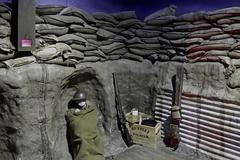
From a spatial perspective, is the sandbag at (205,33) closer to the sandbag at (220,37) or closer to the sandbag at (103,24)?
the sandbag at (220,37)

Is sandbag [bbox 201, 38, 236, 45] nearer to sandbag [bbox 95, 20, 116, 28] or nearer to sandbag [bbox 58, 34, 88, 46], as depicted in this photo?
sandbag [bbox 95, 20, 116, 28]

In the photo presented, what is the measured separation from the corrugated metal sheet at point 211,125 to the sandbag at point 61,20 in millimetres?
2204

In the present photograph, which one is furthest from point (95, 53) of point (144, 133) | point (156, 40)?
point (144, 133)

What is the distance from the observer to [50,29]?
16.1ft

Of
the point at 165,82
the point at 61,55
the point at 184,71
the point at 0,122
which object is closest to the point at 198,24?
the point at 184,71

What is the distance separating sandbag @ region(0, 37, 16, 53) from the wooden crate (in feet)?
8.33

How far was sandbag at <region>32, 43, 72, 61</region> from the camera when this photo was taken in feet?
15.6

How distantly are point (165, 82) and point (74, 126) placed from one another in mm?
1983

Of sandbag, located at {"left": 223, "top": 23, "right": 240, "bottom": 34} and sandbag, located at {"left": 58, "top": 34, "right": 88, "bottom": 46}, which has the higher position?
sandbag, located at {"left": 223, "top": 23, "right": 240, "bottom": 34}

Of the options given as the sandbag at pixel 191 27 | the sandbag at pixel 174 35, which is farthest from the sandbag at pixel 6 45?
the sandbag at pixel 191 27

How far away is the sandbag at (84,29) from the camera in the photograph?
5207 millimetres

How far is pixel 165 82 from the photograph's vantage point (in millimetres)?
6023

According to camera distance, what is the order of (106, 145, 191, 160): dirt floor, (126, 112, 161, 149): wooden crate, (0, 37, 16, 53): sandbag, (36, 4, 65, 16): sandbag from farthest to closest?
1. (126, 112, 161, 149): wooden crate
2. (106, 145, 191, 160): dirt floor
3. (36, 4, 65, 16): sandbag
4. (0, 37, 16, 53): sandbag

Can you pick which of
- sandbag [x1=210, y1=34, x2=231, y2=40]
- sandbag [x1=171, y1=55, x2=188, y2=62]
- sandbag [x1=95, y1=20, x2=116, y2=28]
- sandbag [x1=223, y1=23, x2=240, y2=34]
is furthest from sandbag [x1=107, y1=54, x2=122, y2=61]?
sandbag [x1=223, y1=23, x2=240, y2=34]
